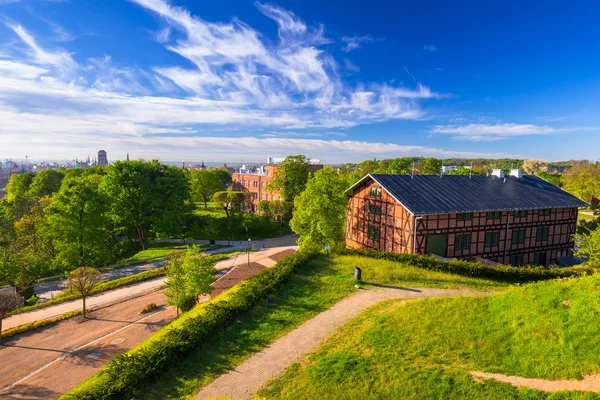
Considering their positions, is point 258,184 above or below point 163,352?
above

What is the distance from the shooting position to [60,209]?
3456 centimetres

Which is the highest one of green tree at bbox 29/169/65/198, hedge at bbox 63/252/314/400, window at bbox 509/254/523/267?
green tree at bbox 29/169/65/198

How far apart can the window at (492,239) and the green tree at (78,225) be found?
40348 mm

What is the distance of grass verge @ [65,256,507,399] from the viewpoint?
38.3 feet

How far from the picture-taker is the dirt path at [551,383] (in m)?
9.95

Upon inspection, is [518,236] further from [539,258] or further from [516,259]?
[539,258]

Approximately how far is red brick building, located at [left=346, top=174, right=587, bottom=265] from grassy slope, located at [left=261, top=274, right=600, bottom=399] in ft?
42.7

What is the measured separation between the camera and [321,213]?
3225 cm

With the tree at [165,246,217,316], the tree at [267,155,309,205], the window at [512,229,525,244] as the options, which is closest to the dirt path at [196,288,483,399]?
the tree at [165,246,217,316]

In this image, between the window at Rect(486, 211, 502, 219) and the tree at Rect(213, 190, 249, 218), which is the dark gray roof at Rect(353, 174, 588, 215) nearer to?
the window at Rect(486, 211, 502, 219)

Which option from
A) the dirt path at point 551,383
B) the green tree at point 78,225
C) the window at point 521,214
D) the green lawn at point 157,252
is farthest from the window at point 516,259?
the green tree at point 78,225

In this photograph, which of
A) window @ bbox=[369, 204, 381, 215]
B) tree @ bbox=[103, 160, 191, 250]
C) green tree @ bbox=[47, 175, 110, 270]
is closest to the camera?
window @ bbox=[369, 204, 381, 215]

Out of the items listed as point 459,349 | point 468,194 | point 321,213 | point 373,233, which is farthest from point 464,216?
point 459,349

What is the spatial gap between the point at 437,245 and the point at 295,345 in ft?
65.5
